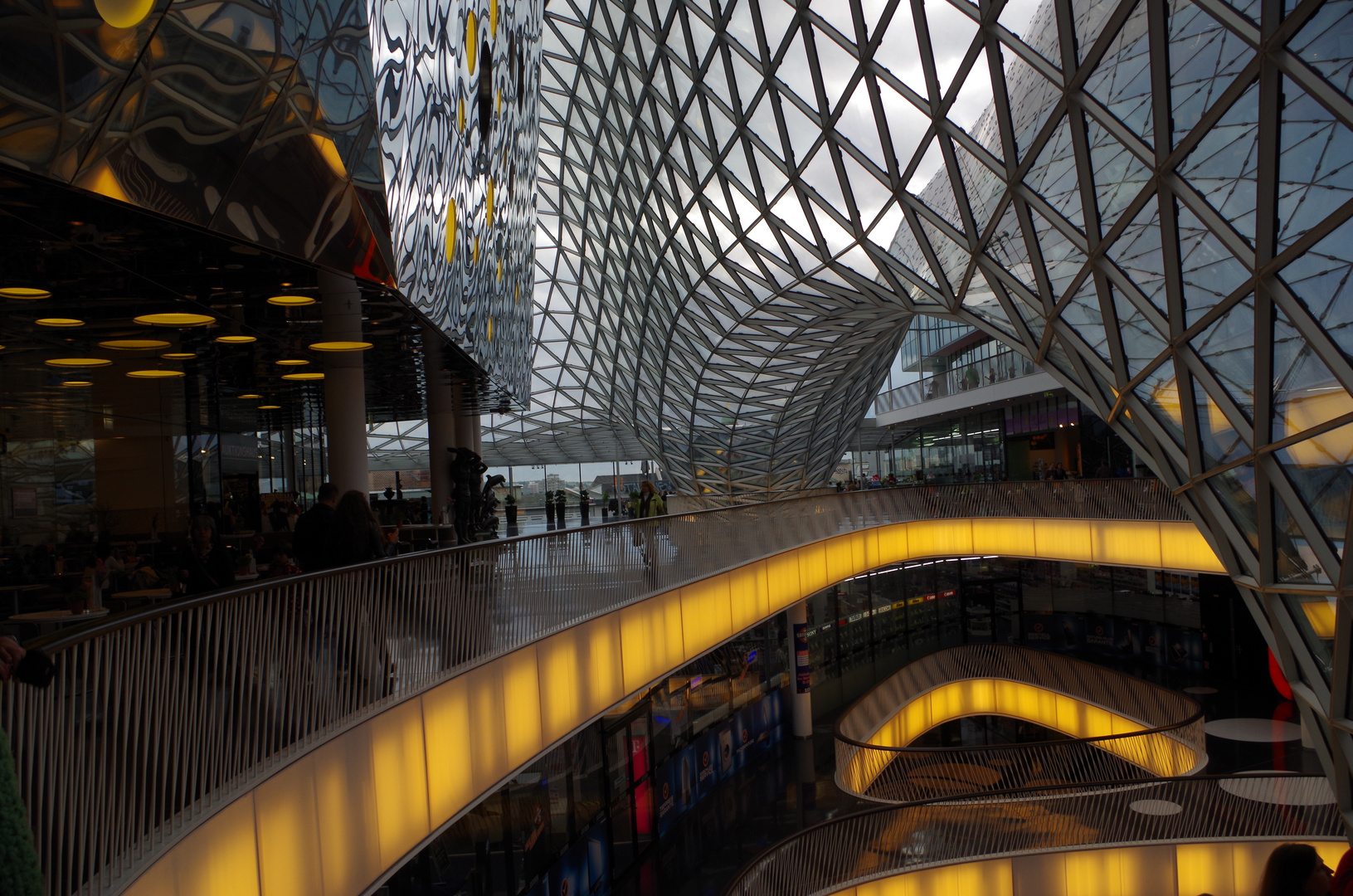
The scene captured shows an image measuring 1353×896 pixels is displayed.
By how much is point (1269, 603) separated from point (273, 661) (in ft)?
59.8

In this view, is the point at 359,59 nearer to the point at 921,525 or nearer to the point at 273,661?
the point at 273,661

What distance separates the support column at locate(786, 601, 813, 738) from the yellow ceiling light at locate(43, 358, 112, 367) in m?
24.8

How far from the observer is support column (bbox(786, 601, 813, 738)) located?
34.2 m

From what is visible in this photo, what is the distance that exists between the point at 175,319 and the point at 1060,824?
23440mm

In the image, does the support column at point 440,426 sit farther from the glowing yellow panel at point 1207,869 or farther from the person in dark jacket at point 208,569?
the glowing yellow panel at point 1207,869

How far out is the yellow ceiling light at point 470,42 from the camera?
17.6 m

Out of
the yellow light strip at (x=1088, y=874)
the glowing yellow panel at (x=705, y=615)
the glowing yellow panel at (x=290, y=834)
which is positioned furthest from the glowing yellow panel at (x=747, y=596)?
the glowing yellow panel at (x=290, y=834)

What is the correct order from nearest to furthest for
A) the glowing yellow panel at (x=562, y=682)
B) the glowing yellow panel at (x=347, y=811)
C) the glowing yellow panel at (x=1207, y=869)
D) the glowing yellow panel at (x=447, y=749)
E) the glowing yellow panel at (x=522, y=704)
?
1. the glowing yellow panel at (x=347, y=811)
2. the glowing yellow panel at (x=447, y=749)
3. the glowing yellow panel at (x=522, y=704)
4. the glowing yellow panel at (x=562, y=682)
5. the glowing yellow panel at (x=1207, y=869)

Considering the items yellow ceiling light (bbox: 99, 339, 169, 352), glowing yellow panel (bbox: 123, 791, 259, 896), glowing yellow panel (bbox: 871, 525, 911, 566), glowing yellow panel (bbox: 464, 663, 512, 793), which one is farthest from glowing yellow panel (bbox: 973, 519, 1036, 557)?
glowing yellow panel (bbox: 123, 791, 259, 896)

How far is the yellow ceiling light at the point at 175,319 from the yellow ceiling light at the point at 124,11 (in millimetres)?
7076

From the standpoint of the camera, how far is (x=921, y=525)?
125 ft

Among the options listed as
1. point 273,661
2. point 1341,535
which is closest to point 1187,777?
point 1341,535

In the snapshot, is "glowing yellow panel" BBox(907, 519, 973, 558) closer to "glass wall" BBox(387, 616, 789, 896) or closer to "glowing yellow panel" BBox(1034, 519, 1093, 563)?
"glowing yellow panel" BBox(1034, 519, 1093, 563)

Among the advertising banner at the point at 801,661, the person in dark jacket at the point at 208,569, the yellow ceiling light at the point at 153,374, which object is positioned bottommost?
the advertising banner at the point at 801,661
